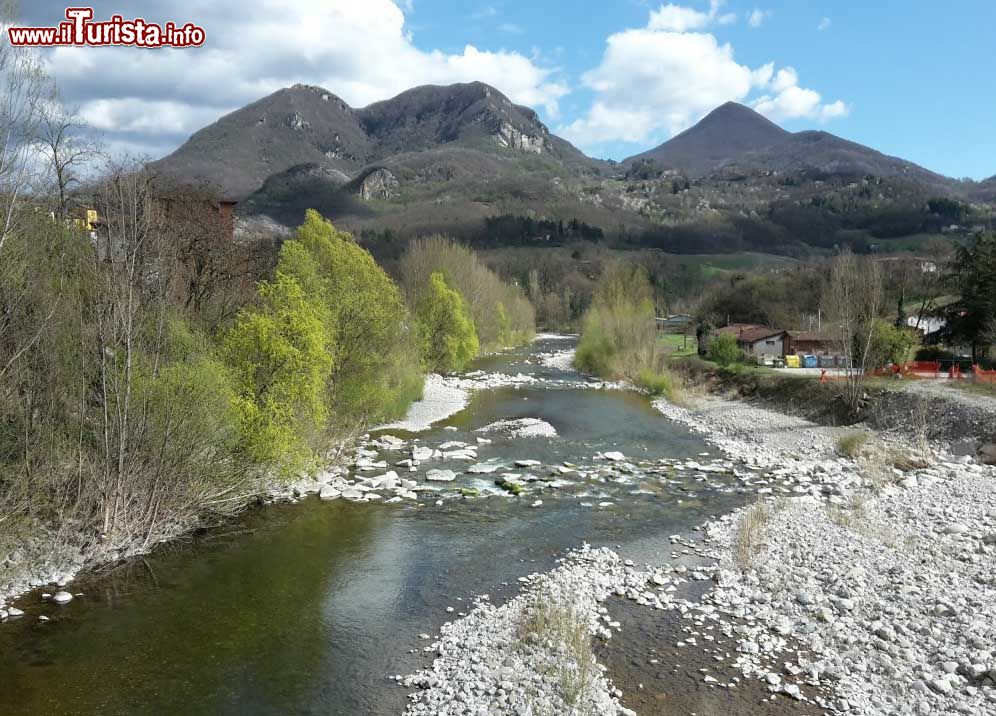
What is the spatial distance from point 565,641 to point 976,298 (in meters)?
46.0

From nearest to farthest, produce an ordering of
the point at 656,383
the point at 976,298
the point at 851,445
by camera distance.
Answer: the point at 851,445, the point at 976,298, the point at 656,383

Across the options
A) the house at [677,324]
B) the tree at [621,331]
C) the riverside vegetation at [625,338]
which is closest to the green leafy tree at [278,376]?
the riverside vegetation at [625,338]

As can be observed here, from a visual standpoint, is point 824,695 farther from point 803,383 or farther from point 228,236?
point 803,383

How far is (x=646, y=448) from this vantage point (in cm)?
3350

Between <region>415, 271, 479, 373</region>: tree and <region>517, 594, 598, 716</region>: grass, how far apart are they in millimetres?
39702

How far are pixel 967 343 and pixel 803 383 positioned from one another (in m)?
14.2

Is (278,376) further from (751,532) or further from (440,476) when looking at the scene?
(751,532)

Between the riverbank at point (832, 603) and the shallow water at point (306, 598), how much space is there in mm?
1355

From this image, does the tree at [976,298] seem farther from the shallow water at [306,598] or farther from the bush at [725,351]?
the shallow water at [306,598]

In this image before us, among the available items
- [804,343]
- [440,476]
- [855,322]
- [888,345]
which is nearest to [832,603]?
[440,476]

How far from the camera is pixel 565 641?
1338 centimetres

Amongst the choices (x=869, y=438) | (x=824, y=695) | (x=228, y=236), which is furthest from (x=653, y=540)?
(x=228, y=236)

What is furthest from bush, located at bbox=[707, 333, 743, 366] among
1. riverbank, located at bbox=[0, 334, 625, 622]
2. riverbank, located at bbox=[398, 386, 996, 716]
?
riverbank, located at bbox=[398, 386, 996, 716]

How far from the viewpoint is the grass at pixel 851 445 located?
102 feet
